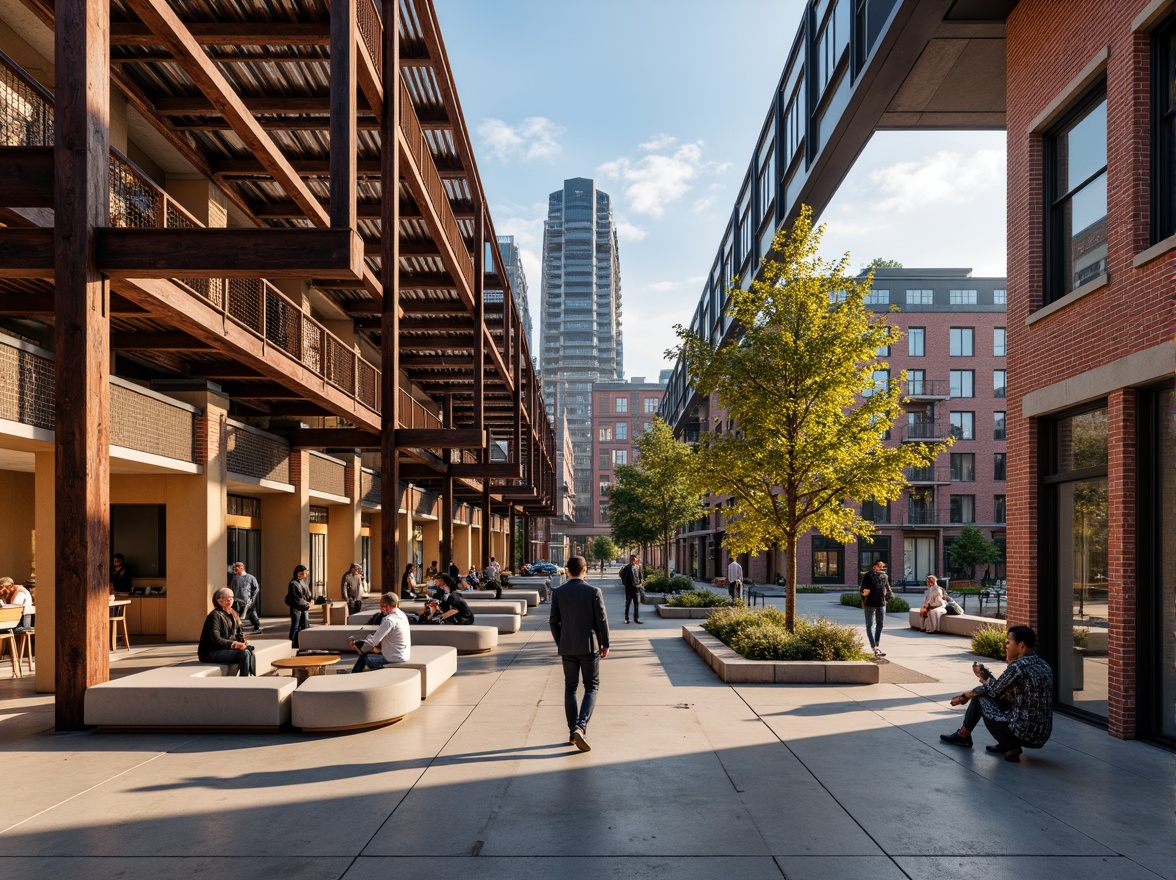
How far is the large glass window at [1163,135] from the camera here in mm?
8680

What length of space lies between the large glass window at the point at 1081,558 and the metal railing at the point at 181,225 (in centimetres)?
1116

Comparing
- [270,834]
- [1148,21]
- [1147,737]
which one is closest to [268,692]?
[270,834]

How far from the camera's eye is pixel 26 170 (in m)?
9.25

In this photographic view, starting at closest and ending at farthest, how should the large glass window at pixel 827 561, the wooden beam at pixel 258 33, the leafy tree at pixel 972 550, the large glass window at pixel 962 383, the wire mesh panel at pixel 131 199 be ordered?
the wire mesh panel at pixel 131 199 → the wooden beam at pixel 258 33 → the leafy tree at pixel 972 550 → the large glass window at pixel 827 561 → the large glass window at pixel 962 383

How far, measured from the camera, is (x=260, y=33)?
13.7m

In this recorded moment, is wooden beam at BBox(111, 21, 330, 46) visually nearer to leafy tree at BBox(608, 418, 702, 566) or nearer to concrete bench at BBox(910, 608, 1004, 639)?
concrete bench at BBox(910, 608, 1004, 639)

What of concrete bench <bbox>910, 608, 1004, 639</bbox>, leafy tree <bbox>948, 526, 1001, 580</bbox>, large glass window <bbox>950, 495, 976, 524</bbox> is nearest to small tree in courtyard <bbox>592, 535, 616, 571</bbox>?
large glass window <bbox>950, 495, 976, 524</bbox>

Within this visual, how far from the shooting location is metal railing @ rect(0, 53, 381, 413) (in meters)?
11.0

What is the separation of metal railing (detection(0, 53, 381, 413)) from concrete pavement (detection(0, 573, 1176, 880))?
6293 mm

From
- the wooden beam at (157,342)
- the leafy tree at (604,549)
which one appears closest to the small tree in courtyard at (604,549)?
the leafy tree at (604,549)

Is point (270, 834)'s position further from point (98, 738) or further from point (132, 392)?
point (132, 392)

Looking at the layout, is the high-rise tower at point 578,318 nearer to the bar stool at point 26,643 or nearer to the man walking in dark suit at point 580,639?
the bar stool at point 26,643

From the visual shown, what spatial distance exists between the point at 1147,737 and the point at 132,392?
14726 mm

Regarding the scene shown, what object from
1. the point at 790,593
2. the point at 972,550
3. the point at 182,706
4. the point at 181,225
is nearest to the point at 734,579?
the point at 790,593
